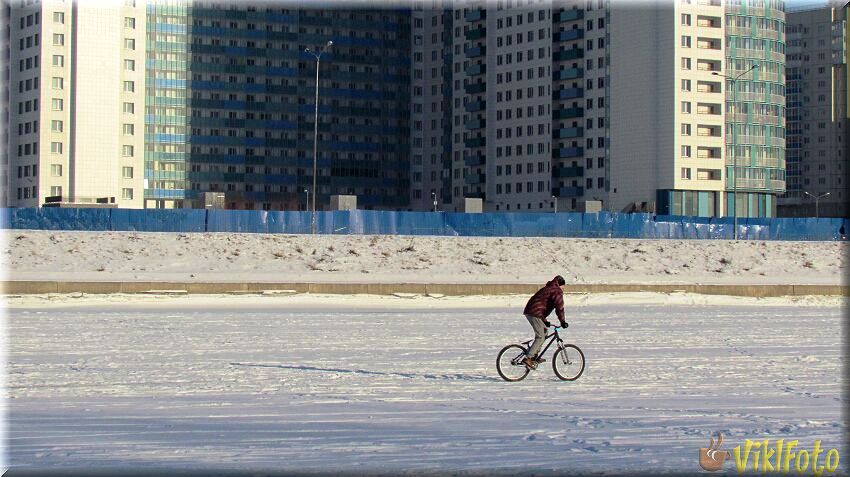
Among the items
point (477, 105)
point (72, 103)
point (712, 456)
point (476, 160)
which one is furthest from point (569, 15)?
point (712, 456)

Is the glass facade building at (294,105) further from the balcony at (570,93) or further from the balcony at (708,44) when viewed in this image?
the balcony at (708,44)

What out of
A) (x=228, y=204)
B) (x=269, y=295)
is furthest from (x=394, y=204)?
(x=269, y=295)

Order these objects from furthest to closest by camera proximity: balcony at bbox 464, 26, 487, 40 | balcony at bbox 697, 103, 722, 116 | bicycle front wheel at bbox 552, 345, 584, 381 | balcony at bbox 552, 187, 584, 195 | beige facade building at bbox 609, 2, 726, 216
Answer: balcony at bbox 464, 26, 487, 40, balcony at bbox 552, 187, 584, 195, balcony at bbox 697, 103, 722, 116, beige facade building at bbox 609, 2, 726, 216, bicycle front wheel at bbox 552, 345, 584, 381

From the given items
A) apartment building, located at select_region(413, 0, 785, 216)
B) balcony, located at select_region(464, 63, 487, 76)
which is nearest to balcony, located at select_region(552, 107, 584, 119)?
apartment building, located at select_region(413, 0, 785, 216)

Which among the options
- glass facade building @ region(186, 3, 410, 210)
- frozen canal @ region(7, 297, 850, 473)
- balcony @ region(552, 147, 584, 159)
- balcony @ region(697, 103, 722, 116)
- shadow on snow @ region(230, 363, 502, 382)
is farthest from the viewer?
glass facade building @ region(186, 3, 410, 210)

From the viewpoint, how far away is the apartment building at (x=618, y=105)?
124375 mm

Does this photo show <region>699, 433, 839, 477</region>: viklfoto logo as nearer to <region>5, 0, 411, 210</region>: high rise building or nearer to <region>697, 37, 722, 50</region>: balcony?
<region>697, 37, 722, 50</region>: balcony

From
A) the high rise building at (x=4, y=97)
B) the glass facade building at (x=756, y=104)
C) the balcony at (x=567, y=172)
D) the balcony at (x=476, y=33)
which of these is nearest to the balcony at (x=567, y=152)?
the balcony at (x=567, y=172)

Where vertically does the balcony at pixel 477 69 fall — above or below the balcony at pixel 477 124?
above

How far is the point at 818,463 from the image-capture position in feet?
49.8

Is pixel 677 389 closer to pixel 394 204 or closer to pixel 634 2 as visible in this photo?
pixel 634 2

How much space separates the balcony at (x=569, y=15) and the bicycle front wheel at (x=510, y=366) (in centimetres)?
12369

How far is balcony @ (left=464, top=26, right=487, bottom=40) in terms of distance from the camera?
154875 millimetres

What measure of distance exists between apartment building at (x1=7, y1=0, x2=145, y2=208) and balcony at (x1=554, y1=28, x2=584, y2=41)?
55.6 m
